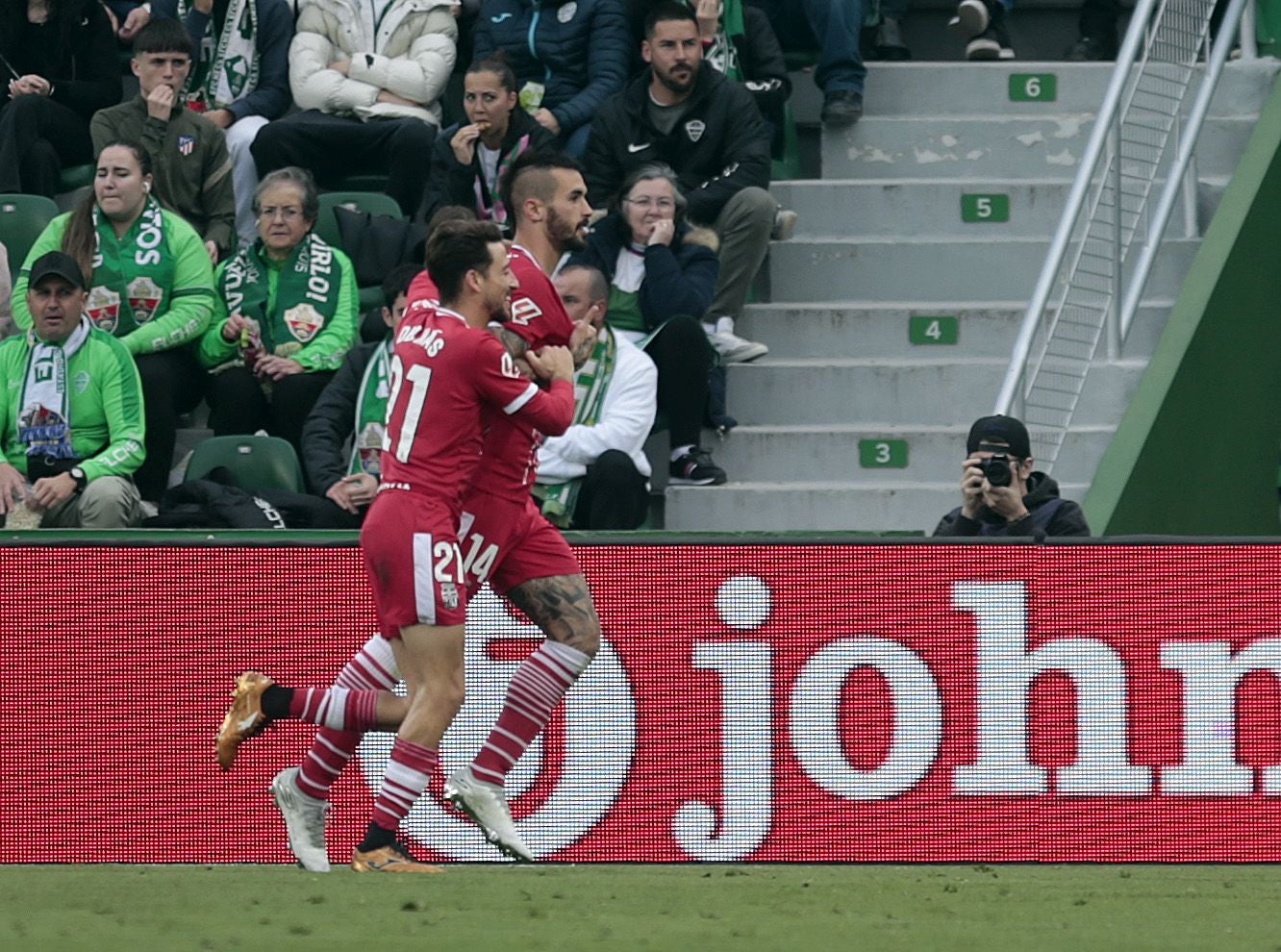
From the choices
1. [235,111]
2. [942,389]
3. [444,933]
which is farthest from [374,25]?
[444,933]

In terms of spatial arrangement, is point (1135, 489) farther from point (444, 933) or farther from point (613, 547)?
point (444, 933)

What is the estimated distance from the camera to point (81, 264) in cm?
1123

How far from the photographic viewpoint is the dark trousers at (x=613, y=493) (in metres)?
10.2

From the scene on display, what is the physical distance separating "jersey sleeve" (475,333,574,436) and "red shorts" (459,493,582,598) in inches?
13.1

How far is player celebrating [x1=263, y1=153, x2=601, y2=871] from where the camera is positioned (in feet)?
24.9

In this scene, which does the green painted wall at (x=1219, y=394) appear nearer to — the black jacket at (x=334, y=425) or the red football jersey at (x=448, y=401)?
the black jacket at (x=334, y=425)

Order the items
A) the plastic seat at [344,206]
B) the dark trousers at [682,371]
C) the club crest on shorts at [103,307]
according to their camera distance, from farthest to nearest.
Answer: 1. the plastic seat at [344,206]
2. the club crest on shorts at [103,307]
3. the dark trousers at [682,371]

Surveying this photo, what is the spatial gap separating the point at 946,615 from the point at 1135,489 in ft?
8.39

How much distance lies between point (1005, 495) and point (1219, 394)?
2945 millimetres

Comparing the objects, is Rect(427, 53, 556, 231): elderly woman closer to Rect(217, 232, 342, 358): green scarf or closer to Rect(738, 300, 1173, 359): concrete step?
Rect(217, 232, 342, 358): green scarf

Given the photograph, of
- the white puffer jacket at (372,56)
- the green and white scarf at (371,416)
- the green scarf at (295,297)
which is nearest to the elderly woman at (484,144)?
the white puffer jacket at (372,56)

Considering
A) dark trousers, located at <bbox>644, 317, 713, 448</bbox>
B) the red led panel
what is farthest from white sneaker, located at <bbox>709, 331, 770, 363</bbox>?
the red led panel

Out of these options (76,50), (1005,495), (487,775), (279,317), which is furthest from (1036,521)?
(76,50)

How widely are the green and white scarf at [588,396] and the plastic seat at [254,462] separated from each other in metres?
1.13
